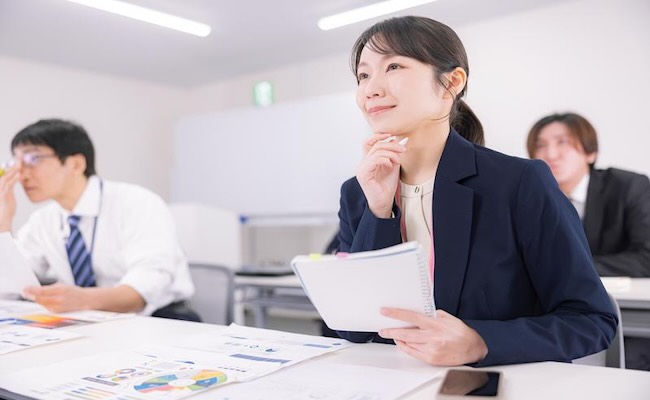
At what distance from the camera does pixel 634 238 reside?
2609mm

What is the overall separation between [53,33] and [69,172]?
8.90ft

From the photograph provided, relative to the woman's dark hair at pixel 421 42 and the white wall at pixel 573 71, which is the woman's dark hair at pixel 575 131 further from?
the woman's dark hair at pixel 421 42

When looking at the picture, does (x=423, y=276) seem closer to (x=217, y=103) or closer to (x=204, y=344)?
(x=204, y=344)

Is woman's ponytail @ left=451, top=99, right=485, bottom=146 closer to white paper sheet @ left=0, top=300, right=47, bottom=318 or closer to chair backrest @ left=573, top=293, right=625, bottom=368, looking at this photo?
chair backrest @ left=573, top=293, right=625, bottom=368

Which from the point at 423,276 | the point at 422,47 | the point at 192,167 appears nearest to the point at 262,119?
the point at 192,167

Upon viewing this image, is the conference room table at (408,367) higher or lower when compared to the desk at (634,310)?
higher

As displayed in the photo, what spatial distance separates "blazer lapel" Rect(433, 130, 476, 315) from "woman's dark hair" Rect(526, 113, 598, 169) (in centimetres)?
198

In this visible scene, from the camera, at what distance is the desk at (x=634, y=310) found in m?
1.97

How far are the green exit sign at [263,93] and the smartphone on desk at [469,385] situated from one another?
5.31 m

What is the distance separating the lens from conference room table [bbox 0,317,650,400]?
789 millimetres

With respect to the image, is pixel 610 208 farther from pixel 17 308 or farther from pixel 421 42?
pixel 17 308

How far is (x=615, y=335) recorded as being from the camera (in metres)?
1.09

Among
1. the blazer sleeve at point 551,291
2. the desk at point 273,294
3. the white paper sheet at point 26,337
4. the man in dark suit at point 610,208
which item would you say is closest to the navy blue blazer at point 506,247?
the blazer sleeve at point 551,291

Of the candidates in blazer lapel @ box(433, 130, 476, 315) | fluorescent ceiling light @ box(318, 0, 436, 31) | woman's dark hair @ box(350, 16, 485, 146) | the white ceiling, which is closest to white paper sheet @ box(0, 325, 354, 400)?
blazer lapel @ box(433, 130, 476, 315)
